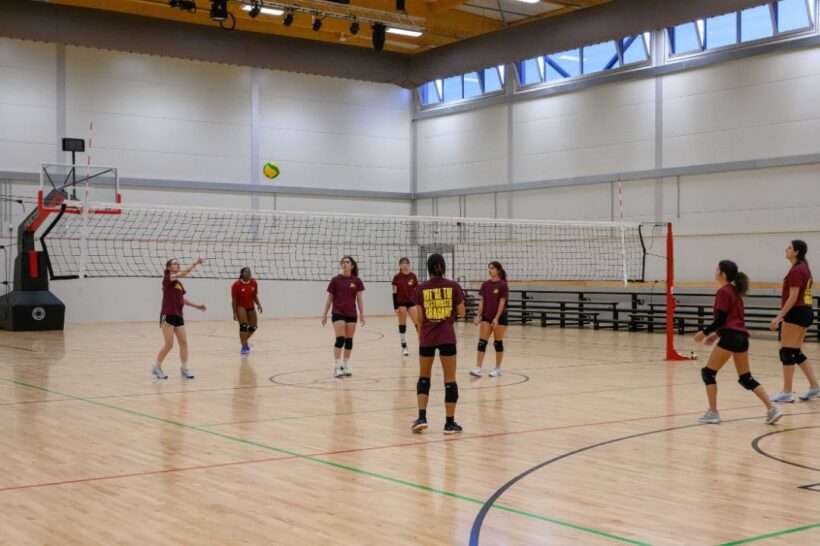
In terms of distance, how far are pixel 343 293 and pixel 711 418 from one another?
19.0 ft

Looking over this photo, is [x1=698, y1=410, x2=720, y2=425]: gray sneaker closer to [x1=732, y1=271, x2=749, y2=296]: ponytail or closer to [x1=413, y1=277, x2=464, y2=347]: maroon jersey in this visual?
[x1=732, y1=271, x2=749, y2=296]: ponytail

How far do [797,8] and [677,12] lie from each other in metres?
2.86

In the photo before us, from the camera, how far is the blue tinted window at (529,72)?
2998 centimetres

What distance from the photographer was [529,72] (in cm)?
3028

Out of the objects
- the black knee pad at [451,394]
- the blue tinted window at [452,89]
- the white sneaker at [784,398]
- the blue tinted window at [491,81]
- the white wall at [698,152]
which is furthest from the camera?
the blue tinted window at [452,89]

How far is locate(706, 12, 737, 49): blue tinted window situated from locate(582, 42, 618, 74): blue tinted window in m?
3.16

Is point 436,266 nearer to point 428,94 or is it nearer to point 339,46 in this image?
point 339,46

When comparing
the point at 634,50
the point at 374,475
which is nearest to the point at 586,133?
the point at 634,50

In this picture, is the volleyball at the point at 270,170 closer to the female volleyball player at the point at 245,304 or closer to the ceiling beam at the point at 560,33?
the ceiling beam at the point at 560,33

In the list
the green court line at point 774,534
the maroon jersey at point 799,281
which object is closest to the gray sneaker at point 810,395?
the maroon jersey at point 799,281

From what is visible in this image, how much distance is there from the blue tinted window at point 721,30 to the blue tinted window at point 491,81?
7761 millimetres

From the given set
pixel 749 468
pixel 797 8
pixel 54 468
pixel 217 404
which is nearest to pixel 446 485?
pixel 749 468

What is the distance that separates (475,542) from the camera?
5254mm

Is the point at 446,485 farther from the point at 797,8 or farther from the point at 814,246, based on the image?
the point at 797,8
